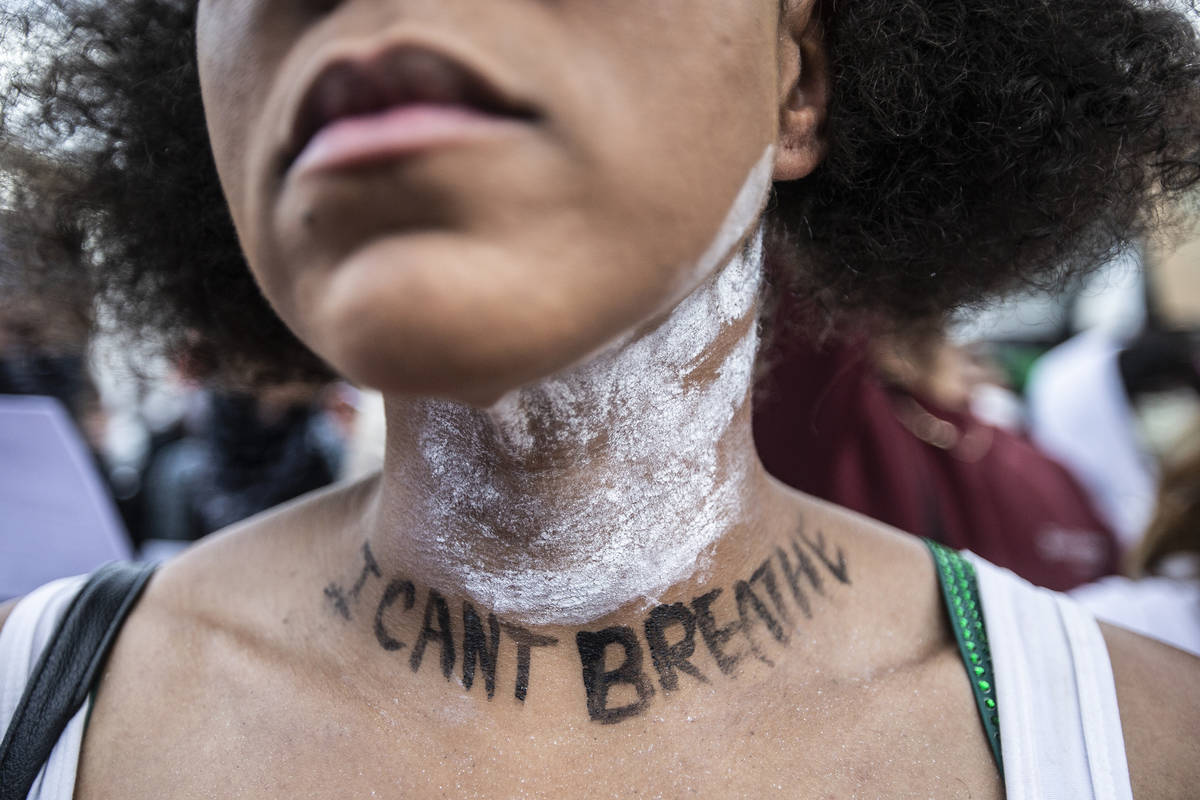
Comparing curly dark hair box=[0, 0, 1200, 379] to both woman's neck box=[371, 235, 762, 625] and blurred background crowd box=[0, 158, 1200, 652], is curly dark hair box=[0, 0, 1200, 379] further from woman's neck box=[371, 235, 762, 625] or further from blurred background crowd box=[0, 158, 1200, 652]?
woman's neck box=[371, 235, 762, 625]

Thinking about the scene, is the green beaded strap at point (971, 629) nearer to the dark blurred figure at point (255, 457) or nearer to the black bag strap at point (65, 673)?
the black bag strap at point (65, 673)

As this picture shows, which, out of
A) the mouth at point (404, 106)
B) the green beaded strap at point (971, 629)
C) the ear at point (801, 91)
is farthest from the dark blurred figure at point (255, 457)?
the mouth at point (404, 106)

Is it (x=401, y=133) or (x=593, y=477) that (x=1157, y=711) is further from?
(x=401, y=133)

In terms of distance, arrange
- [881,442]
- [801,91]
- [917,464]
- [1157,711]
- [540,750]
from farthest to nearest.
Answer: [917,464]
[881,442]
[801,91]
[1157,711]
[540,750]

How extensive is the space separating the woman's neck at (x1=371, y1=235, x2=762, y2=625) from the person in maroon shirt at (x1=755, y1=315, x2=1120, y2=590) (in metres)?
1.15

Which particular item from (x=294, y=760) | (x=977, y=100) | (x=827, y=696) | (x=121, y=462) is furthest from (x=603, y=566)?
(x=121, y=462)

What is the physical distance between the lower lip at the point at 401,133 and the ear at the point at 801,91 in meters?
0.74

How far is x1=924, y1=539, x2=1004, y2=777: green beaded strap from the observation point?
4.83ft

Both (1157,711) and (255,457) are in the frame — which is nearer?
(1157,711)

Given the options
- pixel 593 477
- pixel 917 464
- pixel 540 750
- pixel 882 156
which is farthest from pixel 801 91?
pixel 917 464

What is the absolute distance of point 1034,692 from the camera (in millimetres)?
1482

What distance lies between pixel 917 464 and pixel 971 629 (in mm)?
1615

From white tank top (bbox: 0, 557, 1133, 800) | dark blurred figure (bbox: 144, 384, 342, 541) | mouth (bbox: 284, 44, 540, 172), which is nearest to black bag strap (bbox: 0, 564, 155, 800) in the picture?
white tank top (bbox: 0, 557, 1133, 800)

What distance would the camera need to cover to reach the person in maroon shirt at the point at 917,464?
2.92 meters
